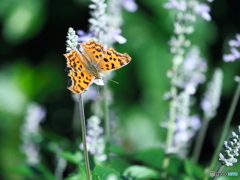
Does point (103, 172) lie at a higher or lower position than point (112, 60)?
lower

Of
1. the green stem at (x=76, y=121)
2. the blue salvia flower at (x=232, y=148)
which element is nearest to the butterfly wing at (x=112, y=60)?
the blue salvia flower at (x=232, y=148)

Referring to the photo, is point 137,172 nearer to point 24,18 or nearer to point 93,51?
point 93,51

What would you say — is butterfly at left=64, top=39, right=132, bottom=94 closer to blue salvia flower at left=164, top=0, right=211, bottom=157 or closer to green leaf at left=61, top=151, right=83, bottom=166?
green leaf at left=61, top=151, right=83, bottom=166

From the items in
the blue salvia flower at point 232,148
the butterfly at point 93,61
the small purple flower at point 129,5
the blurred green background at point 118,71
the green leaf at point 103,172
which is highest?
the butterfly at point 93,61

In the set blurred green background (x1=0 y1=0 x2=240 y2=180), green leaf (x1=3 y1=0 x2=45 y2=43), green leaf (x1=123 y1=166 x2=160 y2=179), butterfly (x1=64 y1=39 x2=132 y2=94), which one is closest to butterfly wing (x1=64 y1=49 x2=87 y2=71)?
butterfly (x1=64 y1=39 x2=132 y2=94)

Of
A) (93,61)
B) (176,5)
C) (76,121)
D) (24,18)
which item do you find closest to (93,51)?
(93,61)

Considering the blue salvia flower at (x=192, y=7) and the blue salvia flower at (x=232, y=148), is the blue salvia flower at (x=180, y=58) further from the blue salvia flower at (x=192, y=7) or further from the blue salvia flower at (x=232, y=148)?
the blue salvia flower at (x=232, y=148)
